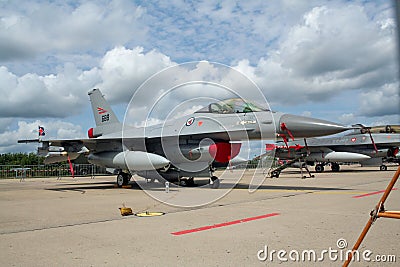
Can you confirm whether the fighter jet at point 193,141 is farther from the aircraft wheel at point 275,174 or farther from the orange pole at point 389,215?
the aircraft wheel at point 275,174

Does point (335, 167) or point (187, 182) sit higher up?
point (335, 167)

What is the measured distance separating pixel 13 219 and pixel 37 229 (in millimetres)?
1493

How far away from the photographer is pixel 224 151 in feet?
40.0

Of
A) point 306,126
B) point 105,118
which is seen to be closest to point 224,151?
point 306,126

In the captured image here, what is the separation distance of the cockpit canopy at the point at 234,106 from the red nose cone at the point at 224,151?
4.08ft

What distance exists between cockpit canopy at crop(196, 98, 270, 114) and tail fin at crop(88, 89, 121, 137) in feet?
25.0

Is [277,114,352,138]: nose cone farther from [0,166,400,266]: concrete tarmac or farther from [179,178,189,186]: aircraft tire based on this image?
[179,178,189,186]: aircraft tire

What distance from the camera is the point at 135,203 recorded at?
9.26 m

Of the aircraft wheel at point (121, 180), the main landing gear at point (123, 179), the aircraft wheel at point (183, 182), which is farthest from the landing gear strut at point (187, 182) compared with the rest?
the aircraft wheel at point (121, 180)

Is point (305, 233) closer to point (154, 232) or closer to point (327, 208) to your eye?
point (154, 232)

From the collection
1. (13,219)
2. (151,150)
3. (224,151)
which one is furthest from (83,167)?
(13,219)

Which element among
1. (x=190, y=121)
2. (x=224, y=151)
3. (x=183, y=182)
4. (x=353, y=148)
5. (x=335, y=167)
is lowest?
(x=183, y=182)

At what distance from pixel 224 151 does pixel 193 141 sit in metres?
1.37

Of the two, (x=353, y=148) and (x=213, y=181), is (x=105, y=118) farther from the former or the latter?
(x=353, y=148)
